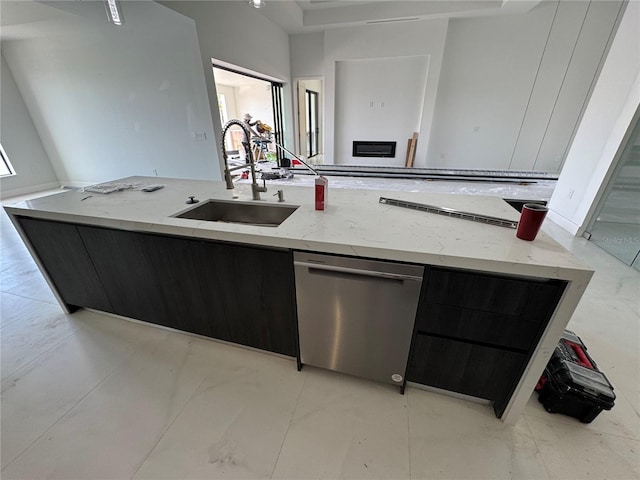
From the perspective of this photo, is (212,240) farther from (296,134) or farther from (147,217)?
(296,134)

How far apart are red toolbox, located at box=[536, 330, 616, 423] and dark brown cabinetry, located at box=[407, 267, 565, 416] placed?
10.2 inches

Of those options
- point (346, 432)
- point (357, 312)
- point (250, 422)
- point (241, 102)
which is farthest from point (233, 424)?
point (241, 102)

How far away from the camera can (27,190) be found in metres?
5.12

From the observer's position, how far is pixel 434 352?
45.3 inches

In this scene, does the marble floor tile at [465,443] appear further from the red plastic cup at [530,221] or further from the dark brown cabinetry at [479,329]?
the red plastic cup at [530,221]

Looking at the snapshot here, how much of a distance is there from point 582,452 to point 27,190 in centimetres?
838

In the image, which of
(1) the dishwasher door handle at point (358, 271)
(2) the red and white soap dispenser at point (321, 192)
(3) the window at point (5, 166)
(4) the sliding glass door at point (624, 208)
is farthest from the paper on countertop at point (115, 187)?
(3) the window at point (5, 166)

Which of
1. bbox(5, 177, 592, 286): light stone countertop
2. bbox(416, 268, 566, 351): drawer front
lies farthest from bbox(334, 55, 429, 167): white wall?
bbox(416, 268, 566, 351): drawer front

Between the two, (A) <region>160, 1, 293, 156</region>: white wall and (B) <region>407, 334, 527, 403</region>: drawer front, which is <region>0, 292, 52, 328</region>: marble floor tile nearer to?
(B) <region>407, 334, 527, 403</region>: drawer front

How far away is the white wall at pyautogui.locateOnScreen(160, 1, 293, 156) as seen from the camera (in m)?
3.42

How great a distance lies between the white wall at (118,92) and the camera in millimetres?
3588

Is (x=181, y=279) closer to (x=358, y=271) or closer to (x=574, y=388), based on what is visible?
(x=358, y=271)

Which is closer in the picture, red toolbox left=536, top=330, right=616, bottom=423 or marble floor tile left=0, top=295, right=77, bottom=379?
red toolbox left=536, top=330, right=616, bottom=423

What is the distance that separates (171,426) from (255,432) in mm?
406
